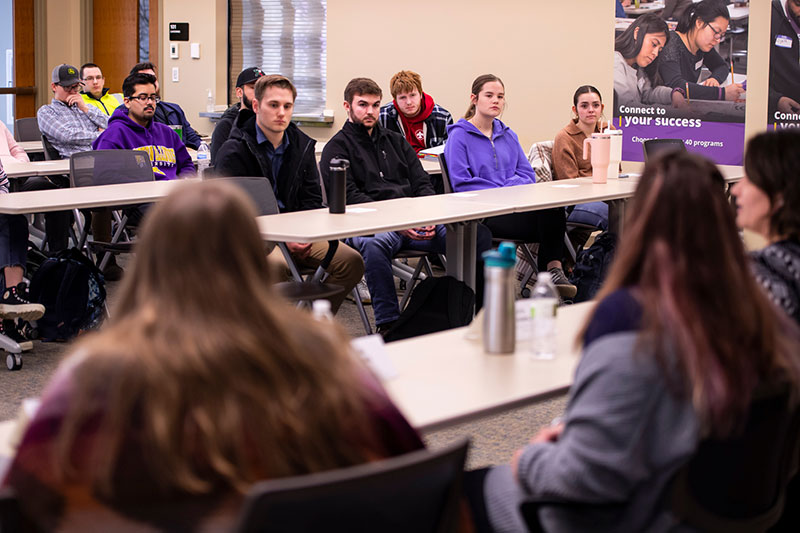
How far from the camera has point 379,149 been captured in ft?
16.8

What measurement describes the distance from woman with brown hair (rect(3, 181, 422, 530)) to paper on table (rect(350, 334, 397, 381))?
66 centimetres

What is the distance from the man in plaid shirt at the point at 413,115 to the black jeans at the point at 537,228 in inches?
51.8

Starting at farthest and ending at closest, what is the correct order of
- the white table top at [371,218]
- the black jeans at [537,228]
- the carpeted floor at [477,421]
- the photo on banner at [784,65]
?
the photo on banner at [784,65]
the black jeans at [537,228]
the white table top at [371,218]
the carpeted floor at [477,421]

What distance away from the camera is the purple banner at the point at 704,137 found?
667 centimetres

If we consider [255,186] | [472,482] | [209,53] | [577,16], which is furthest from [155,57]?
[472,482]

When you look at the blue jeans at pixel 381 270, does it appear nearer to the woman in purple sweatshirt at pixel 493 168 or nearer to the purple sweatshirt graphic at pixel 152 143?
the woman in purple sweatshirt at pixel 493 168


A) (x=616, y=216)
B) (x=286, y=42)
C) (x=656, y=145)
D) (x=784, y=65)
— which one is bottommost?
(x=616, y=216)

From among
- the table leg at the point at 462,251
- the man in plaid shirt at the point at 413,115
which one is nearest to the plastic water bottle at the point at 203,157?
the man in plaid shirt at the point at 413,115

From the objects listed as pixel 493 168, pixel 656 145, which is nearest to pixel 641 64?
pixel 656 145

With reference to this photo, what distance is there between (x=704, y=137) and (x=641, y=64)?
0.70 metres

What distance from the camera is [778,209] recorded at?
198 centimetres

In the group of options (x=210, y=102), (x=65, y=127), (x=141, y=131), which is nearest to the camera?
(x=141, y=131)

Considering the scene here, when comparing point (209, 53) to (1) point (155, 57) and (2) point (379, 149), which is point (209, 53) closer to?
(1) point (155, 57)

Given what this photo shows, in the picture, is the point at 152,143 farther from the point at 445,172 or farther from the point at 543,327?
the point at 543,327
